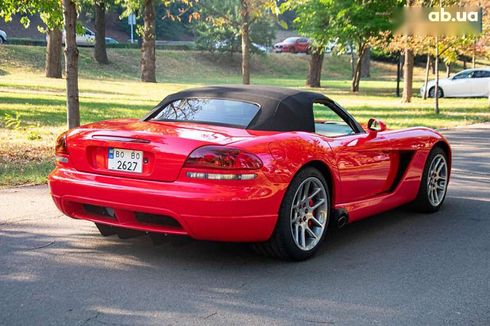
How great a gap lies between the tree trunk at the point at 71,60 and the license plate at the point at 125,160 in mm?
6429

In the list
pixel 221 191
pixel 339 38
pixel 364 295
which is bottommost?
pixel 364 295

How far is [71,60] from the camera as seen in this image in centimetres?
1141

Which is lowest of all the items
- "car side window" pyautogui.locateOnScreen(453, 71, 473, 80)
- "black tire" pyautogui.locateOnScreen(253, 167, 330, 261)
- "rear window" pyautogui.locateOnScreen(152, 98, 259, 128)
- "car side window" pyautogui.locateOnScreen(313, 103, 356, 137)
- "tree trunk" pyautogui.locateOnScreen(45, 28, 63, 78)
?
"black tire" pyautogui.locateOnScreen(253, 167, 330, 261)

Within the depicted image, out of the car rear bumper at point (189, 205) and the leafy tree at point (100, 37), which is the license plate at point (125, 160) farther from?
the leafy tree at point (100, 37)

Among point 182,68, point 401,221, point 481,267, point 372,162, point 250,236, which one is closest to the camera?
point 250,236

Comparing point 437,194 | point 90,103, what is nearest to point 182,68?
point 90,103

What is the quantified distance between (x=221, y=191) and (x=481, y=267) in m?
2.04

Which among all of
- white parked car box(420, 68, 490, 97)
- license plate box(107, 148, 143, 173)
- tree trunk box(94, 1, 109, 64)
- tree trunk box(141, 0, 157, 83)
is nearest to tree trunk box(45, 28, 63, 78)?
tree trunk box(141, 0, 157, 83)

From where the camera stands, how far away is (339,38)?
113 feet

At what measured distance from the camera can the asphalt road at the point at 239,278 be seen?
4266 mm

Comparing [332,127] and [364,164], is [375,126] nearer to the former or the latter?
[332,127]

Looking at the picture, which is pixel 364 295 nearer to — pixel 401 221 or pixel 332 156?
pixel 332 156

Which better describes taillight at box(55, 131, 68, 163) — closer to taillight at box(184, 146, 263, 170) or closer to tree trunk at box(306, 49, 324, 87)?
taillight at box(184, 146, 263, 170)

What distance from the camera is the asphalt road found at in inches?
168
